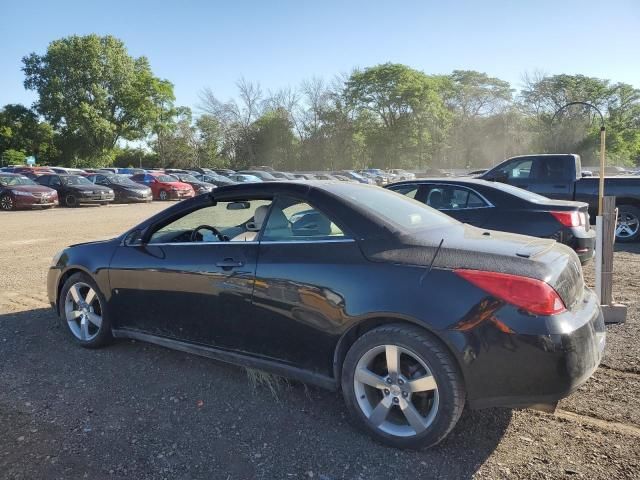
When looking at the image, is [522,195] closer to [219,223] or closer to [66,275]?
[219,223]

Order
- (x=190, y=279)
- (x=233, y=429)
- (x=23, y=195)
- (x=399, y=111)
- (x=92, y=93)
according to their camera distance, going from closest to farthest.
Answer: (x=233, y=429) → (x=190, y=279) → (x=23, y=195) → (x=92, y=93) → (x=399, y=111)

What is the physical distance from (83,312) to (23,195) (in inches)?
740

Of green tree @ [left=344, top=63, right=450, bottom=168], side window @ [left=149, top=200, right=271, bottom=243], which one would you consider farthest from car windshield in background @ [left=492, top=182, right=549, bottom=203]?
green tree @ [left=344, top=63, right=450, bottom=168]

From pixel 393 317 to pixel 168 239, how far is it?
220 cm

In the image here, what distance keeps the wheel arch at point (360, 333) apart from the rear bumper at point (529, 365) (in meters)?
0.16

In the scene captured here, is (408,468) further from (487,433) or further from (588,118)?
(588,118)

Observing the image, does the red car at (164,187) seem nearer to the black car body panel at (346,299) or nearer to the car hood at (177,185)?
the car hood at (177,185)

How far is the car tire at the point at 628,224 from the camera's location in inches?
370

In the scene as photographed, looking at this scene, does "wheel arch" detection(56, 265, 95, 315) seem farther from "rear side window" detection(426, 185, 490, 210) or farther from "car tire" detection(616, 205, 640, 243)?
"car tire" detection(616, 205, 640, 243)

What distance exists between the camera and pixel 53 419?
3170mm

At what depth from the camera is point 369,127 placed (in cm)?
7500

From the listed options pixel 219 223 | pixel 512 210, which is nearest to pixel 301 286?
pixel 219 223

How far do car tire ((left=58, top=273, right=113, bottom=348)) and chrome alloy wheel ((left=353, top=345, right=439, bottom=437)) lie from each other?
2470 millimetres

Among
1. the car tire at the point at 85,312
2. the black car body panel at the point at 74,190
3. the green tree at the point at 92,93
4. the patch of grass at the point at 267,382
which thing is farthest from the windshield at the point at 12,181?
the green tree at the point at 92,93
